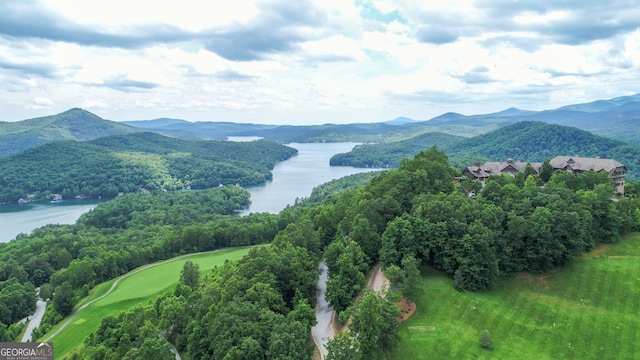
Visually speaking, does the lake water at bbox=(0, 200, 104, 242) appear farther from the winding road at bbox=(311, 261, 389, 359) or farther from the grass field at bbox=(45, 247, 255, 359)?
the winding road at bbox=(311, 261, 389, 359)

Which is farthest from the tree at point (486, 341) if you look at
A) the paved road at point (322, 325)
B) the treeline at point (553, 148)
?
the treeline at point (553, 148)

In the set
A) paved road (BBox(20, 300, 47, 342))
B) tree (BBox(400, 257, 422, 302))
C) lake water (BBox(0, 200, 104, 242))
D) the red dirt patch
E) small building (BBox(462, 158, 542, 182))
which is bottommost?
lake water (BBox(0, 200, 104, 242))

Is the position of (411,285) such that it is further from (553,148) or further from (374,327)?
(553,148)

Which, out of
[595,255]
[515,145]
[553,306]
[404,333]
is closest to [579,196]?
[595,255]

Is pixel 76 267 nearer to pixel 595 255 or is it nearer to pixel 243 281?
pixel 243 281

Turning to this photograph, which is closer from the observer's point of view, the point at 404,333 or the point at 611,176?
the point at 404,333

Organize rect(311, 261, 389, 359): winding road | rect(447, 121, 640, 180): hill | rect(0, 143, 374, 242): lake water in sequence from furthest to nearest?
rect(447, 121, 640, 180): hill
rect(0, 143, 374, 242): lake water
rect(311, 261, 389, 359): winding road

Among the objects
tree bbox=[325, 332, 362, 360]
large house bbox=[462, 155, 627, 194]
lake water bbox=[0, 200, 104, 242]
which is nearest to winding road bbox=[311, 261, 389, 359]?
tree bbox=[325, 332, 362, 360]
